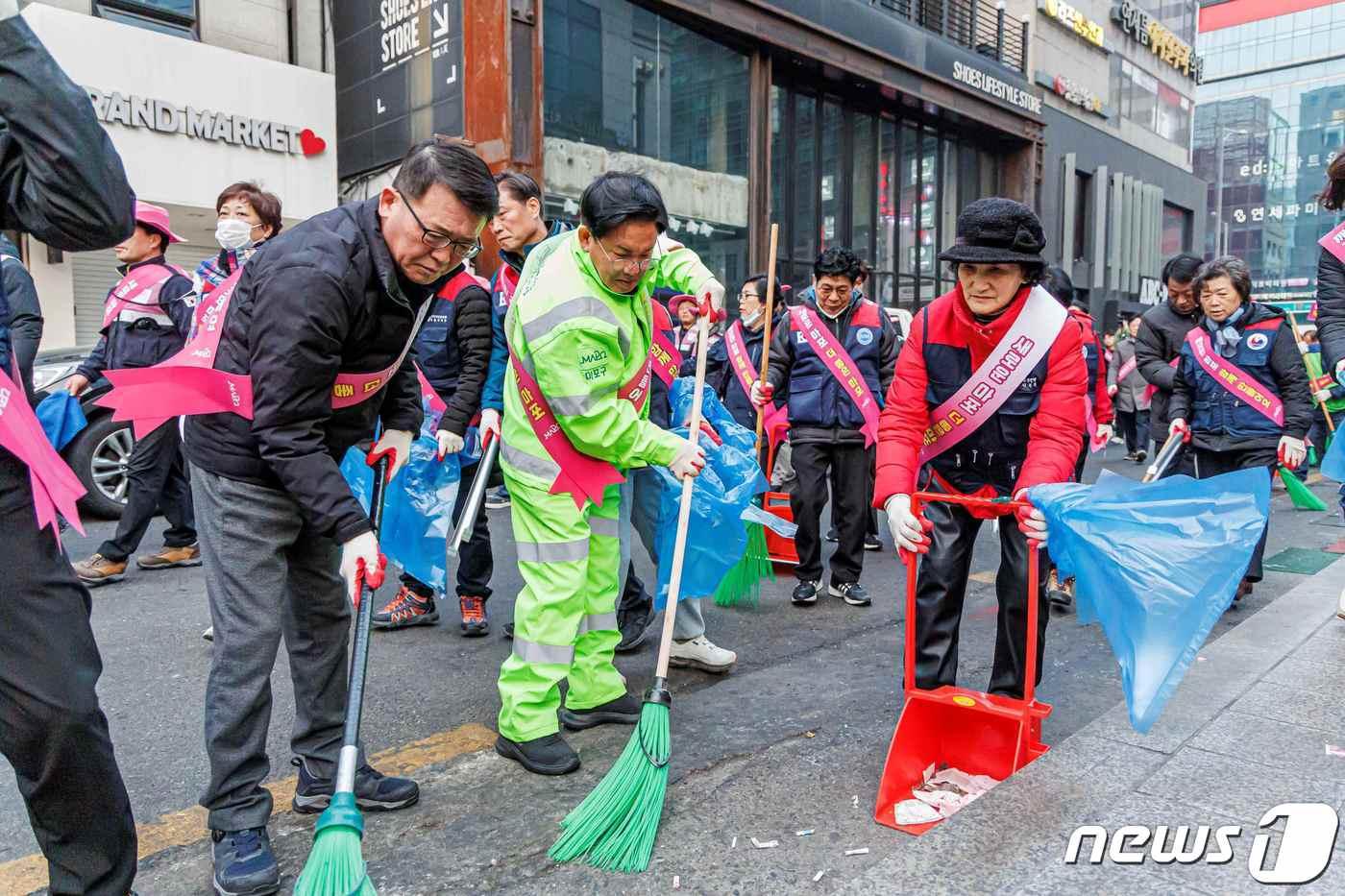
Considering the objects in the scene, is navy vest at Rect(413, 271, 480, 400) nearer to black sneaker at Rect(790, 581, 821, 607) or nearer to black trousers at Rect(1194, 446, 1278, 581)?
black sneaker at Rect(790, 581, 821, 607)

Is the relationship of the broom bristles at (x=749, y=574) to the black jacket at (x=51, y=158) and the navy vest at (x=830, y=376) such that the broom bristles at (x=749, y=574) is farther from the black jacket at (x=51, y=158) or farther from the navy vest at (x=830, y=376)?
the black jacket at (x=51, y=158)

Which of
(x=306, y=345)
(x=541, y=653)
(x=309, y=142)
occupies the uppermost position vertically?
(x=309, y=142)

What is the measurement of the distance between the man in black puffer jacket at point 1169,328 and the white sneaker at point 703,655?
3165mm

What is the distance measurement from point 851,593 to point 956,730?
7.62 ft

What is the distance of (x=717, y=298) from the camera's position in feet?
11.1

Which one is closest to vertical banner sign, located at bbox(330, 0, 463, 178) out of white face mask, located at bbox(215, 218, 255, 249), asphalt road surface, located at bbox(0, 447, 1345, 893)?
white face mask, located at bbox(215, 218, 255, 249)

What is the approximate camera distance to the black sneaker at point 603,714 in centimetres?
337

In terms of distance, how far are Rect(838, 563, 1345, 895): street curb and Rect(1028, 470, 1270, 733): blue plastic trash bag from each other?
30cm

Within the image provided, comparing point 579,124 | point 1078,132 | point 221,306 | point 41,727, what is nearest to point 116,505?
point 221,306

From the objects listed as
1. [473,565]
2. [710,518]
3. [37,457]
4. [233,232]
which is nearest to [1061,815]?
[710,518]

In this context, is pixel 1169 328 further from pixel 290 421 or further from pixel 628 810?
pixel 290 421

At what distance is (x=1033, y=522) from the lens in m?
2.63

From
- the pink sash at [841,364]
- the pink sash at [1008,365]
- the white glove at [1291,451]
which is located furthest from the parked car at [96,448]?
the white glove at [1291,451]

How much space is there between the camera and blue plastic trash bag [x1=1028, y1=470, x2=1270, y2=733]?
232 cm
